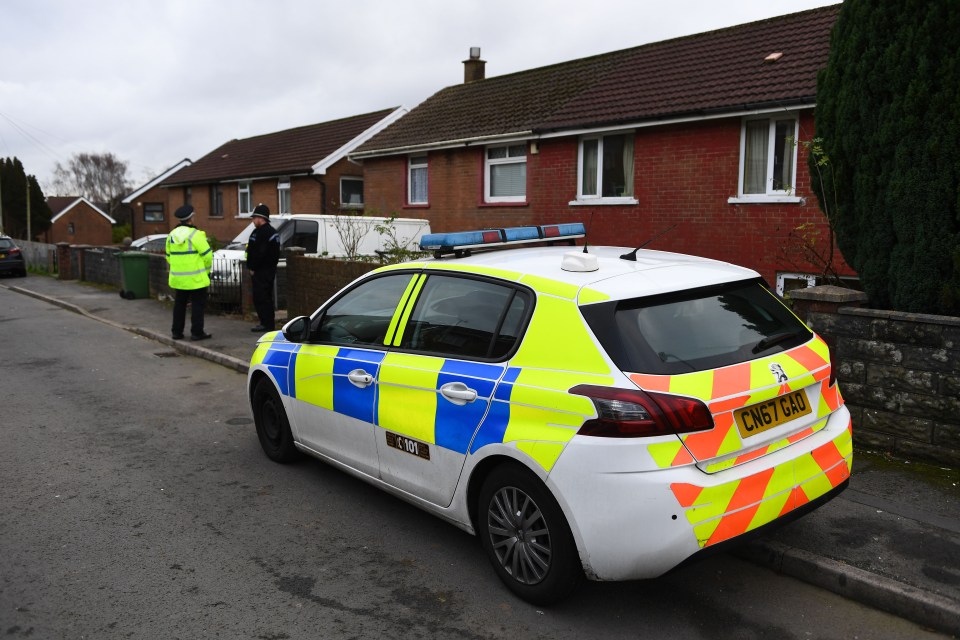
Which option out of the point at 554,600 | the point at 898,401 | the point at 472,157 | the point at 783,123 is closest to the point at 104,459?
the point at 554,600

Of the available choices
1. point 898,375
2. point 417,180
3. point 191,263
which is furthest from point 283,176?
point 898,375

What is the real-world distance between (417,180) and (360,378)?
15.5 meters

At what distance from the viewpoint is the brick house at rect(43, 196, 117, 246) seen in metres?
68.1

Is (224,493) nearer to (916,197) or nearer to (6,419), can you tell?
(6,419)

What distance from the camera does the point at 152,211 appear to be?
135 feet

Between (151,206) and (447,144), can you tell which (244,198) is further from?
(151,206)

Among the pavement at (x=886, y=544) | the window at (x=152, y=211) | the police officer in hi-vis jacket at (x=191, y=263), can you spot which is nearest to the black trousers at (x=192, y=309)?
the police officer in hi-vis jacket at (x=191, y=263)

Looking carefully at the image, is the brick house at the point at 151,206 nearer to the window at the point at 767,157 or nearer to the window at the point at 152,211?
the window at the point at 152,211

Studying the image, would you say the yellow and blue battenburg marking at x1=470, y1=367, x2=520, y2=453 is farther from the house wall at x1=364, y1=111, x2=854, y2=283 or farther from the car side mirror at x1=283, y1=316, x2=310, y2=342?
the house wall at x1=364, y1=111, x2=854, y2=283

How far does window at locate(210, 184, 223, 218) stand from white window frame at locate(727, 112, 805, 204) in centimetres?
2336

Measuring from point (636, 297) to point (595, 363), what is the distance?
1.31 feet

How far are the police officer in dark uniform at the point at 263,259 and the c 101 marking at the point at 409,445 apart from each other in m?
7.70

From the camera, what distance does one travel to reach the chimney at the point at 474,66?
→ 78.1ft

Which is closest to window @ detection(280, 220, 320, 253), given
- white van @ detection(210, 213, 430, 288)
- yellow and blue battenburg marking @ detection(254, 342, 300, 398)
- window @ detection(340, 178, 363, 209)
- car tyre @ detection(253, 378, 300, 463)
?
white van @ detection(210, 213, 430, 288)
